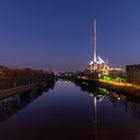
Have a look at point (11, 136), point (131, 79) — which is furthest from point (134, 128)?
point (131, 79)

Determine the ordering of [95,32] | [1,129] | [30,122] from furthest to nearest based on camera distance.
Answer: [95,32]
[30,122]
[1,129]

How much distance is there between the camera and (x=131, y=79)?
52344 millimetres

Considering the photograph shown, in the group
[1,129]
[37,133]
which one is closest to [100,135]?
[37,133]

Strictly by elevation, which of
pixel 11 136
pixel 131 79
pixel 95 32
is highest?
Answer: pixel 95 32

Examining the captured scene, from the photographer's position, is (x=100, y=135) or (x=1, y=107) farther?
(x=1, y=107)

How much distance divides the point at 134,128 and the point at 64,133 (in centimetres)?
478

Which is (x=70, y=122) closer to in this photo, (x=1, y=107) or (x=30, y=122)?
(x=30, y=122)

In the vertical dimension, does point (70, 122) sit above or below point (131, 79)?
below

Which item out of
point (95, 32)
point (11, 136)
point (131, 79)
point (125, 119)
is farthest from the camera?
point (95, 32)

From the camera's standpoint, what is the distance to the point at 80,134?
16.2 m

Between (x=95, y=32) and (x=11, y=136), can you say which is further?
(x=95, y=32)

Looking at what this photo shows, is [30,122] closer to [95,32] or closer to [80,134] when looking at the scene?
[80,134]

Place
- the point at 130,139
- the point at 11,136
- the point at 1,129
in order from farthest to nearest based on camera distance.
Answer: the point at 1,129 → the point at 11,136 → the point at 130,139

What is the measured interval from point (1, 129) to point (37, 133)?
2757 millimetres
